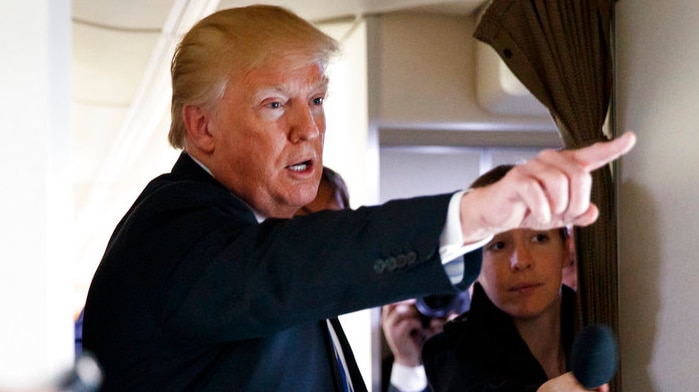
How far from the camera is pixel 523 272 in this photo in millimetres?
2434

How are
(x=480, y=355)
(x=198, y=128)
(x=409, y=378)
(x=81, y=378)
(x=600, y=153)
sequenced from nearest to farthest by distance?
(x=81, y=378) < (x=600, y=153) < (x=198, y=128) < (x=480, y=355) < (x=409, y=378)

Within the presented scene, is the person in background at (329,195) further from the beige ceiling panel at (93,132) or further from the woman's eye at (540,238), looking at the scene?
the beige ceiling panel at (93,132)

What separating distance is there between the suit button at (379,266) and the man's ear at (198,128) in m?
0.52

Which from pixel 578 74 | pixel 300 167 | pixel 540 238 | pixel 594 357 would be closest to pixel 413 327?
pixel 540 238

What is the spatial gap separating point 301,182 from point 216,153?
0.44 feet

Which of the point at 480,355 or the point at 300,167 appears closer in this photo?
the point at 300,167

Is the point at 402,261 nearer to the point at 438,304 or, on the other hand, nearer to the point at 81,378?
the point at 81,378

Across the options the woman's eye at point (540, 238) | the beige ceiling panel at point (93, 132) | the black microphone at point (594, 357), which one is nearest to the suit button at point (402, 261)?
the black microphone at point (594, 357)

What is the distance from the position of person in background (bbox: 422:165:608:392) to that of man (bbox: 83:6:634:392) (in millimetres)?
854

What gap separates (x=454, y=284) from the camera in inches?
37.4

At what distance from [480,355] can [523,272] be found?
30 cm

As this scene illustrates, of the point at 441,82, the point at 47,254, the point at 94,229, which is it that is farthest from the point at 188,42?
the point at 94,229

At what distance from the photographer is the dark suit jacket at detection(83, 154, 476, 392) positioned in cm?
92

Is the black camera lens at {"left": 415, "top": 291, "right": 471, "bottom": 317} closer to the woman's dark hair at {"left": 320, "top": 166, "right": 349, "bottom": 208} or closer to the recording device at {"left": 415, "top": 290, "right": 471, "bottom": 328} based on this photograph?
the recording device at {"left": 415, "top": 290, "right": 471, "bottom": 328}
